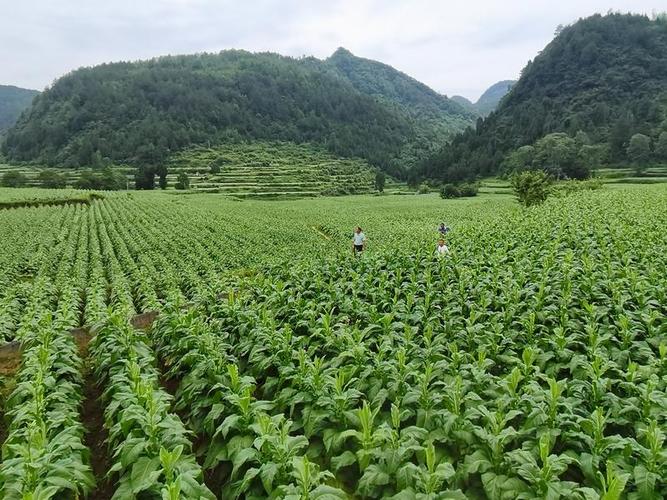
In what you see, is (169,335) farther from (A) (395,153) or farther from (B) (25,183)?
(A) (395,153)

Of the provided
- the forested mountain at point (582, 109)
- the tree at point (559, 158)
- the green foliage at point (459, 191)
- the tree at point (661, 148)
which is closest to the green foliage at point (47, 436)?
the green foliage at point (459, 191)

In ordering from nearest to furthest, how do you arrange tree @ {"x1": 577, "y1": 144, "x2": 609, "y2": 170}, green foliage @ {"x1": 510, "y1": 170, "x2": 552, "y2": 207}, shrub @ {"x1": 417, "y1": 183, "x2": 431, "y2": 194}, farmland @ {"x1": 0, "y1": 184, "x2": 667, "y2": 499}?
farmland @ {"x1": 0, "y1": 184, "x2": 667, "y2": 499} → green foliage @ {"x1": 510, "y1": 170, "x2": 552, "y2": 207} → tree @ {"x1": 577, "y1": 144, "x2": 609, "y2": 170} → shrub @ {"x1": 417, "y1": 183, "x2": 431, "y2": 194}

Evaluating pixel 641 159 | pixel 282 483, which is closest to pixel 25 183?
pixel 282 483

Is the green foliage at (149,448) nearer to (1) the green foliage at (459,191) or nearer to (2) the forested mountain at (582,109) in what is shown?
(1) the green foliage at (459,191)

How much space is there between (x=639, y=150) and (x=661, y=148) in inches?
182

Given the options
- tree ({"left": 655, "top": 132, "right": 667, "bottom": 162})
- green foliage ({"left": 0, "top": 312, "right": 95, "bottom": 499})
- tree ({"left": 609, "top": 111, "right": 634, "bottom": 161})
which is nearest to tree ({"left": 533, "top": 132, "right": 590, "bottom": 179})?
tree ({"left": 609, "top": 111, "right": 634, "bottom": 161})

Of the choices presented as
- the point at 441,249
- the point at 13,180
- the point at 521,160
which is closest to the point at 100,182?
the point at 13,180

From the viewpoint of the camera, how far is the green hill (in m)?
110

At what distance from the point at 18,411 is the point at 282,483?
13.9 ft

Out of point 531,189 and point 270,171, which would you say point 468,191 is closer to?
point 531,189

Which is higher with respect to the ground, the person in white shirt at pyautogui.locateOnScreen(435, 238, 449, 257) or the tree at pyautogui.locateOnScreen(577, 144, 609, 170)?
the tree at pyautogui.locateOnScreen(577, 144, 609, 170)

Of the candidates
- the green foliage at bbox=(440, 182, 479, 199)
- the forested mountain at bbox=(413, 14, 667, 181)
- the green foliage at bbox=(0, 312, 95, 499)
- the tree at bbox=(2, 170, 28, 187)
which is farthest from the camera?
the forested mountain at bbox=(413, 14, 667, 181)

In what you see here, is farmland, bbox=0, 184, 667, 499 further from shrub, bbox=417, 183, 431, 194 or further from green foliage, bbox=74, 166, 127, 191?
shrub, bbox=417, 183, 431, 194

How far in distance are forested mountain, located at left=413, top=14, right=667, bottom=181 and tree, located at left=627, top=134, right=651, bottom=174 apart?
0.21m
